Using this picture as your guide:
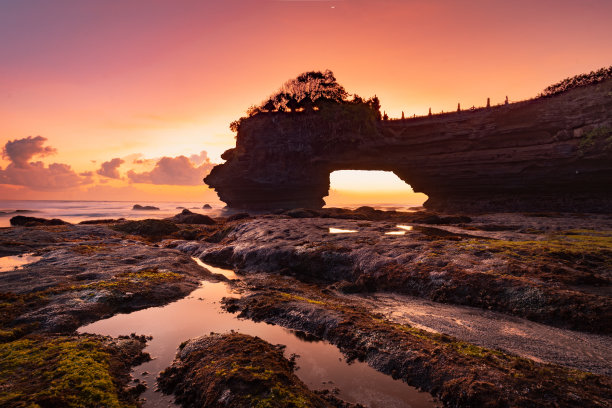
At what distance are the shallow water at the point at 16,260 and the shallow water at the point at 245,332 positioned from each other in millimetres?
11789

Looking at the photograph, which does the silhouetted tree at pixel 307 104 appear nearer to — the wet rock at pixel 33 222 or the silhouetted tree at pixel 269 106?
the silhouetted tree at pixel 269 106

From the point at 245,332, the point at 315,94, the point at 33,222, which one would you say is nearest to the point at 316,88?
the point at 315,94

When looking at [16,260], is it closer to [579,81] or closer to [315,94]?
[315,94]

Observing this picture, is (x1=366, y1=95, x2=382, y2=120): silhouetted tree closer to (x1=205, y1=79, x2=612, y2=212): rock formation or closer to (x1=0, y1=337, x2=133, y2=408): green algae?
(x1=205, y1=79, x2=612, y2=212): rock formation

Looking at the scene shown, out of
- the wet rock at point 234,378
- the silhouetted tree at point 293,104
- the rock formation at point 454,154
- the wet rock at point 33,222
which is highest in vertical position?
the silhouetted tree at point 293,104

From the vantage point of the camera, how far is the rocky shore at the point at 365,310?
6.03m

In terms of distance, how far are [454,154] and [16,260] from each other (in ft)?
171

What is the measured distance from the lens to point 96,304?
10734mm

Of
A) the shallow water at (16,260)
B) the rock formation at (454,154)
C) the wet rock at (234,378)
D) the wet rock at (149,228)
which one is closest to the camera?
the wet rock at (234,378)

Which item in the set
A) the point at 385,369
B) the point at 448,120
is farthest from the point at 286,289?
the point at 448,120

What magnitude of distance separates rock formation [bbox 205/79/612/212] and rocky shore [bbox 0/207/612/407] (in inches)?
1035

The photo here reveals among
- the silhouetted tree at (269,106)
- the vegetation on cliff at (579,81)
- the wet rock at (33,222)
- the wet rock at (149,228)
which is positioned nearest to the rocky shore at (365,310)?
the wet rock at (149,228)

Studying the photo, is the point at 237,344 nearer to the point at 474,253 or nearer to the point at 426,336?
the point at 426,336

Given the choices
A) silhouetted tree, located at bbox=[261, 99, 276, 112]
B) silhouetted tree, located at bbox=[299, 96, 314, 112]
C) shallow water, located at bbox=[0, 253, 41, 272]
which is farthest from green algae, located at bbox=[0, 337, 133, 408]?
silhouetted tree, located at bbox=[261, 99, 276, 112]
